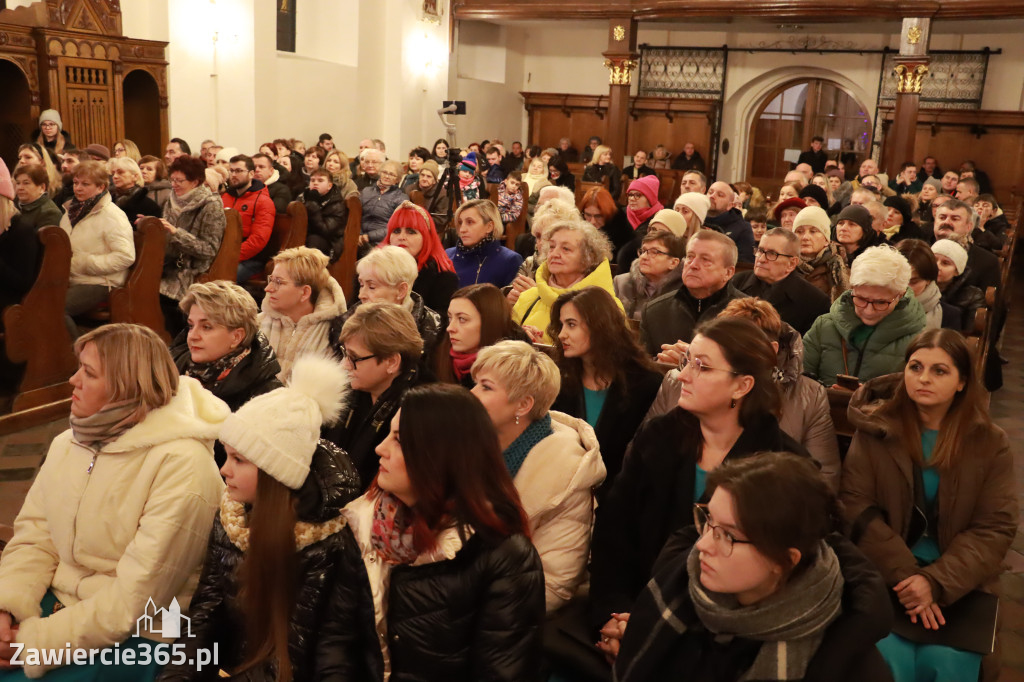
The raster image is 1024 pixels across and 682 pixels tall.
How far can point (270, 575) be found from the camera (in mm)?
1973

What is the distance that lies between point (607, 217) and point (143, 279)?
3.10 meters

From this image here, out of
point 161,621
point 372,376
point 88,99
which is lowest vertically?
point 161,621

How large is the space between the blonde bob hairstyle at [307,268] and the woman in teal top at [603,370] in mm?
1169

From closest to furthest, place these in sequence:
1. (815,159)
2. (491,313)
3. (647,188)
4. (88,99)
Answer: (491,313)
(647,188)
(88,99)
(815,159)

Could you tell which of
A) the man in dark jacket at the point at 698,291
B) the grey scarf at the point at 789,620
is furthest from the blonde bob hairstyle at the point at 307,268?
the grey scarf at the point at 789,620

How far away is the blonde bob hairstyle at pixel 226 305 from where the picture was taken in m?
3.03

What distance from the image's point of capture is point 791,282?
4.14 metres

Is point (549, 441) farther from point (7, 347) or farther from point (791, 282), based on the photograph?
point (7, 347)

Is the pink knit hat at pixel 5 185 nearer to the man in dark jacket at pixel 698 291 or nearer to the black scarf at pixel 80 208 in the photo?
the black scarf at pixel 80 208

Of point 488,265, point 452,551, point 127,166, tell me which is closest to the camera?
point 452,551

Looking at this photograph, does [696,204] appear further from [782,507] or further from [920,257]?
[782,507]

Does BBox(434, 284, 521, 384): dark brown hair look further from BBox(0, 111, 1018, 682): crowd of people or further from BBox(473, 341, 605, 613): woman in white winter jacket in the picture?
BBox(473, 341, 605, 613): woman in white winter jacket

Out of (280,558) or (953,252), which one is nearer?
(280,558)

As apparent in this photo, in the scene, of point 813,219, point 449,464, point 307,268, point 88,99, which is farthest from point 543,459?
point 88,99
